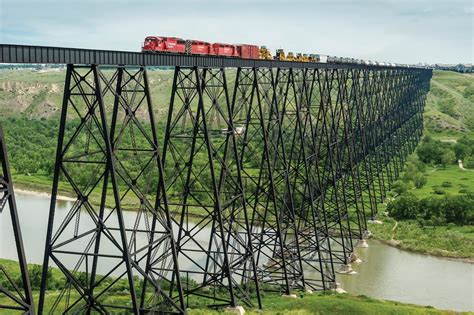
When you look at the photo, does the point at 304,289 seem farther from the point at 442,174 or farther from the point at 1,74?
the point at 1,74

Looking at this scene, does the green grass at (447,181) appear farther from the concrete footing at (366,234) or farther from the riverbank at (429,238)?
the concrete footing at (366,234)

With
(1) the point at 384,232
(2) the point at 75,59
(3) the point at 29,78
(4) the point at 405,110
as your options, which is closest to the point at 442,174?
(4) the point at 405,110

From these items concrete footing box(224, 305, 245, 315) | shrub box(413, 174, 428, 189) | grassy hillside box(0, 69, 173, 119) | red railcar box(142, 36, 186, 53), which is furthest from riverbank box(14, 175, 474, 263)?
grassy hillside box(0, 69, 173, 119)

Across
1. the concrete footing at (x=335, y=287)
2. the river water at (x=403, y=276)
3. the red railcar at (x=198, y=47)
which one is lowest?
the river water at (x=403, y=276)

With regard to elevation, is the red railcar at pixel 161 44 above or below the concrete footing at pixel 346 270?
above

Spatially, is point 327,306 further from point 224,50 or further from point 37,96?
point 37,96

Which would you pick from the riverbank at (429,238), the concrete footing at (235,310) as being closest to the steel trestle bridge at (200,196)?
the concrete footing at (235,310)

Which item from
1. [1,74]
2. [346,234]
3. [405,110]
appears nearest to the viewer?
[346,234]

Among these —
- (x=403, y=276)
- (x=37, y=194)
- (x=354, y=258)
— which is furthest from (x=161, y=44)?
(x=37, y=194)
